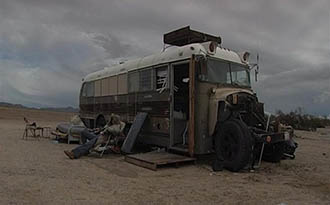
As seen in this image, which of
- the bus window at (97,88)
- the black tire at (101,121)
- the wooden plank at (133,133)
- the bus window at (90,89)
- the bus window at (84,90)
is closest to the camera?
the wooden plank at (133,133)

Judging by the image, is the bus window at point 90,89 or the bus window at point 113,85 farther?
the bus window at point 90,89

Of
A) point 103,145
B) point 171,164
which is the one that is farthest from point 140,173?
point 103,145

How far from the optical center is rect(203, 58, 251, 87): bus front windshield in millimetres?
8023

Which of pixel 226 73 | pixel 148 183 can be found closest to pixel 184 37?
pixel 226 73

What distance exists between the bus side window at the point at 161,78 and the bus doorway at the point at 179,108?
246mm

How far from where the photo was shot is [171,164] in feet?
24.6

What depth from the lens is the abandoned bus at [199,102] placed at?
718 centimetres

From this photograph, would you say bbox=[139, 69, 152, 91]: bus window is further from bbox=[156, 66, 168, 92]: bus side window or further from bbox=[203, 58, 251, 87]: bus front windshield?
bbox=[203, 58, 251, 87]: bus front windshield

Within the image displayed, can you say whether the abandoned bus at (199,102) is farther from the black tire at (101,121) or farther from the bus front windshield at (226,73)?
the black tire at (101,121)

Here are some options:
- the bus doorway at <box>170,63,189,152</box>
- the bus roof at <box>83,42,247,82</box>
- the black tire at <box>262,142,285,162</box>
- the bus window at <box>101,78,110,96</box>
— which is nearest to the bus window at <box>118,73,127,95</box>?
the bus roof at <box>83,42,247,82</box>

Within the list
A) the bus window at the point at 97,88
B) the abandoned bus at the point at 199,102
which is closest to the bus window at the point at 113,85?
the abandoned bus at the point at 199,102

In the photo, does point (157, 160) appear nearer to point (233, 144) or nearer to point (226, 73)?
point (233, 144)

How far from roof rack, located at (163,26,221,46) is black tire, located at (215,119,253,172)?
3134 millimetres

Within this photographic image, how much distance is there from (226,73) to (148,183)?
3.85 metres
